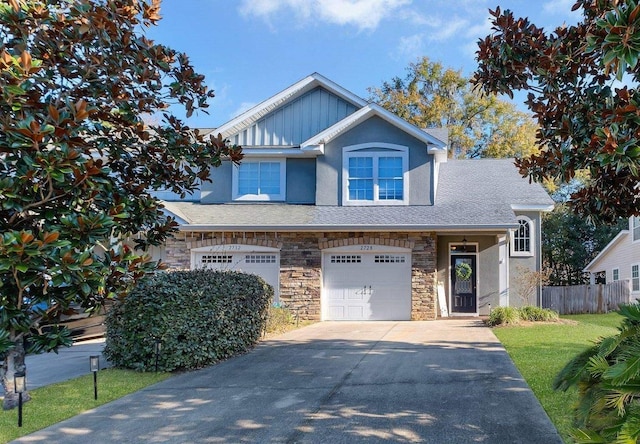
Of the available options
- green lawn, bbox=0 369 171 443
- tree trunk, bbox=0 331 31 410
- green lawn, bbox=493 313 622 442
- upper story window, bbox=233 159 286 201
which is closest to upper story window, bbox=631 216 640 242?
green lawn, bbox=493 313 622 442

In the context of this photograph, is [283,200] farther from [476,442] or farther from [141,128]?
[476,442]

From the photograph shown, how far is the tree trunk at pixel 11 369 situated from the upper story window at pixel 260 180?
12.0m

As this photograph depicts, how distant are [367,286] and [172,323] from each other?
9.29 meters

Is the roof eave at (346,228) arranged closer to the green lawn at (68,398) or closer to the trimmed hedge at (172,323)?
the trimmed hedge at (172,323)

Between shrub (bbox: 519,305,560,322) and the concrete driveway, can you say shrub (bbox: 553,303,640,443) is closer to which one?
the concrete driveway

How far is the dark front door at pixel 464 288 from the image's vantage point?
62.3ft

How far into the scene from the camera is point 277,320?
47.1ft

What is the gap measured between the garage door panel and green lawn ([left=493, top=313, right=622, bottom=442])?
11.7 feet

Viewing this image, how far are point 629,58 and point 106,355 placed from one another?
28.7 feet

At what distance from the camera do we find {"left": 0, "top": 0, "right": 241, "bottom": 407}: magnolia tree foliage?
Result: 589 centimetres

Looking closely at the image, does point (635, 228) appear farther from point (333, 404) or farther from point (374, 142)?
point (333, 404)

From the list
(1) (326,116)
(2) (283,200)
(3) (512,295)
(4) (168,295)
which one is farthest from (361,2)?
(3) (512,295)

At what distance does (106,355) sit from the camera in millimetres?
9477

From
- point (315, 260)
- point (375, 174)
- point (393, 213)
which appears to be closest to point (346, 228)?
point (315, 260)
